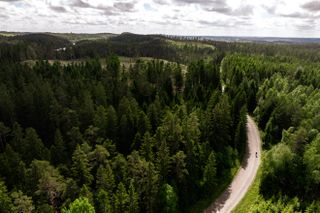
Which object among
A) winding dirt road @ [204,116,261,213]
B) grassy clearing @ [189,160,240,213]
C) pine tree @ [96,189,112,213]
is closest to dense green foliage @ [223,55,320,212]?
winding dirt road @ [204,116,261,213]

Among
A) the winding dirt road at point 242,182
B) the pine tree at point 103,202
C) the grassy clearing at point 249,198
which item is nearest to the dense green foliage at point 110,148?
the pine tree at point 103,202

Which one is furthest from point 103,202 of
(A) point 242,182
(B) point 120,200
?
(A) point 242,182

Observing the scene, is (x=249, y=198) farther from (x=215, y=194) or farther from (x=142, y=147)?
(x=142, y=147)

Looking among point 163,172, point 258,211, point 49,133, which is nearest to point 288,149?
point 258,211

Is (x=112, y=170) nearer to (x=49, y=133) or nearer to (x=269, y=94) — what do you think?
(x=49, y=133)

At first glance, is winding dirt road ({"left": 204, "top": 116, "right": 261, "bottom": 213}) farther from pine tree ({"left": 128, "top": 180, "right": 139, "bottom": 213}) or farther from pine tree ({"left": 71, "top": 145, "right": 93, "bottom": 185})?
pine tree ({"left": 71, "top": 145, "right": 93, "bottom": 185})

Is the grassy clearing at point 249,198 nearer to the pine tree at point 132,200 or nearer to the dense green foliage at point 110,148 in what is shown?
the dense green foliage at point 110,148

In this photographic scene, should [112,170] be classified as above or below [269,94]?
below
